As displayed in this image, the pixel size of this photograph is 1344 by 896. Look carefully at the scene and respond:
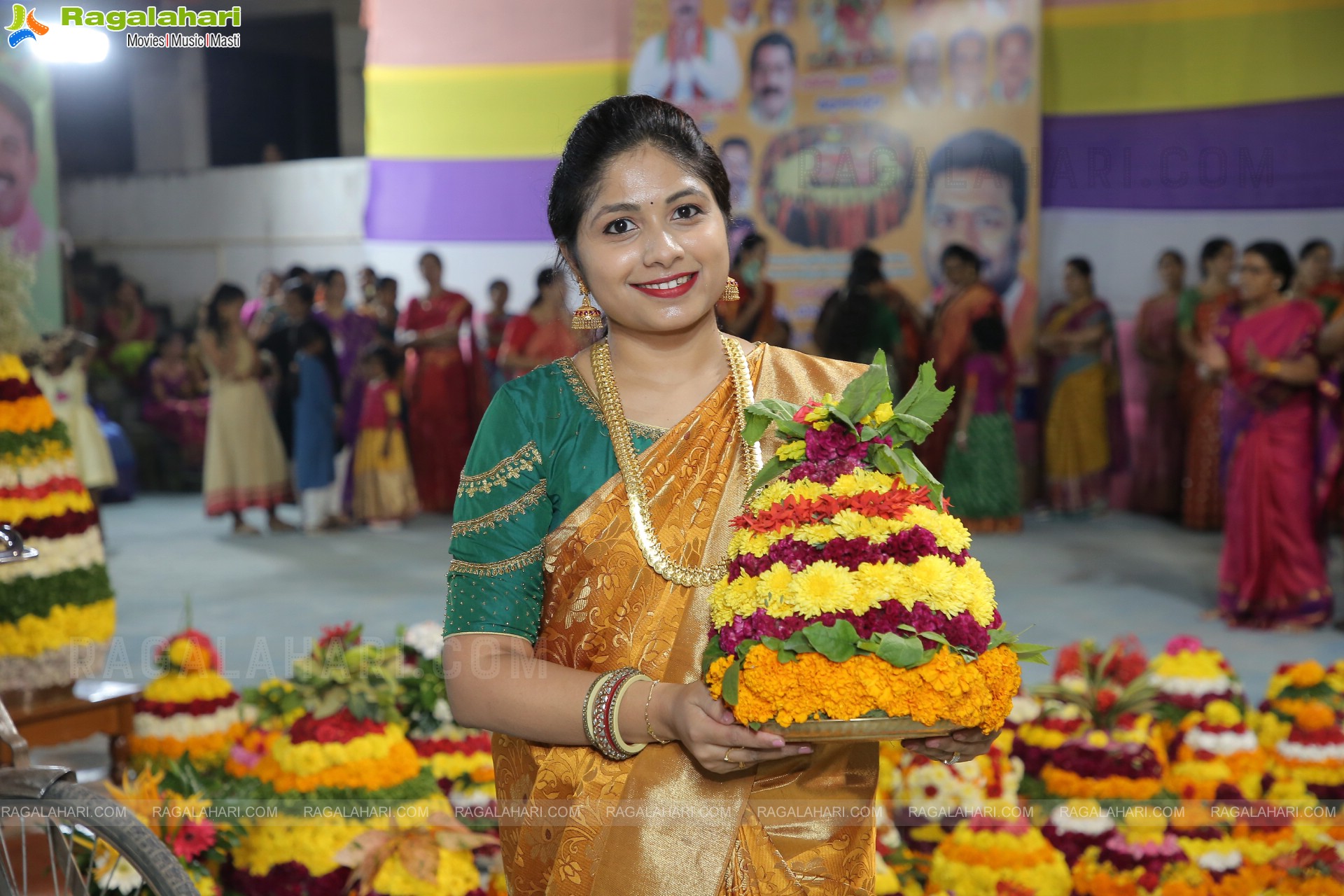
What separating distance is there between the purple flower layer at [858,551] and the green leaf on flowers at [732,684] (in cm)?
13

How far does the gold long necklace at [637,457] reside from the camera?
5.72ft

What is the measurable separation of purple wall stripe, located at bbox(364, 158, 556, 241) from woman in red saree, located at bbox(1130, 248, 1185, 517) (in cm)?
486

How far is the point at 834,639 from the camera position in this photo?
1463 millimetres

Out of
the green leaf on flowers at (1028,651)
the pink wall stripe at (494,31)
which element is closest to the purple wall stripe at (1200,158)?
the pink wall stripe at (494,31)

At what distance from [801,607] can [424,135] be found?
33.9 ft

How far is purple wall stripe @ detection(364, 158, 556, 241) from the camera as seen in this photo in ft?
36.2

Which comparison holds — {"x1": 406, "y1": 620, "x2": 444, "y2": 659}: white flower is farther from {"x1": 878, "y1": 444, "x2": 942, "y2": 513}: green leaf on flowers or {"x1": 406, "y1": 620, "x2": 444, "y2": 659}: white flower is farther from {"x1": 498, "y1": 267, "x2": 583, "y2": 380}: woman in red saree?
{"x1": 498, "y1": 267, "x2": 583, "y2": 380}: woman in red saree

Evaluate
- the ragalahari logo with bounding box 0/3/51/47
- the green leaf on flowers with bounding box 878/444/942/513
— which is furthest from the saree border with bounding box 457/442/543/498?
the ragalahari logo with bounding box 0/3/51/47

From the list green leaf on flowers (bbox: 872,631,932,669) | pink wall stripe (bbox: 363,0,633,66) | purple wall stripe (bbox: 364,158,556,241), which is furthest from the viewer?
purple wall stripe (bbox: 364,158,556,241)

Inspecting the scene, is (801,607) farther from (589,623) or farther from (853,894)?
(853,894)

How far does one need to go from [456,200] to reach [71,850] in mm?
9265

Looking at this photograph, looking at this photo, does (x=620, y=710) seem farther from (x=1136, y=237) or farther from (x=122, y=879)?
(x=1136, y=237)

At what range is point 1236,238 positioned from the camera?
31.0 ft

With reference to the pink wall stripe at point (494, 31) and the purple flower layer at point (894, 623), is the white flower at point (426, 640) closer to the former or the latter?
the purple flower layer at point (894, 623)
